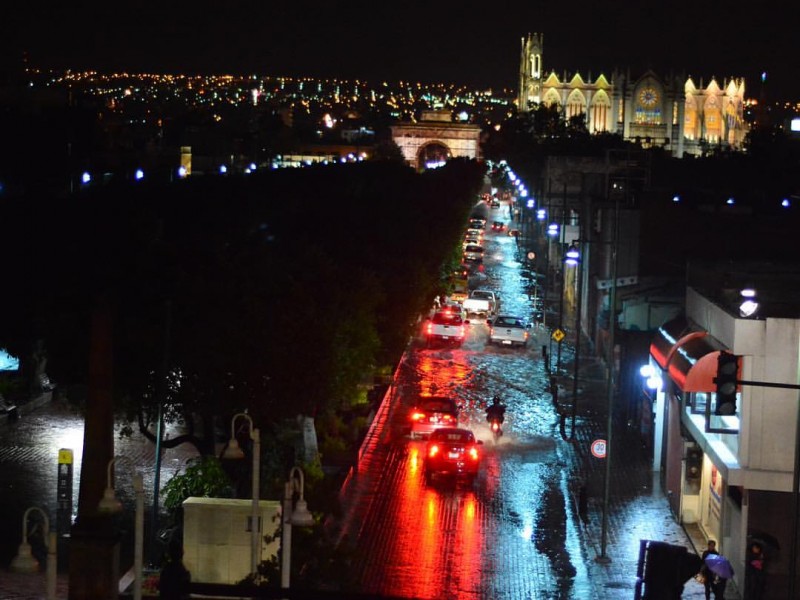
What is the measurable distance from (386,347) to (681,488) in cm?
1344

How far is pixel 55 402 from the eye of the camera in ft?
107

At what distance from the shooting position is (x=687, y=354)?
21781 millimetres

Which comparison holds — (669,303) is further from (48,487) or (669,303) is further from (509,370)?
(48,487)

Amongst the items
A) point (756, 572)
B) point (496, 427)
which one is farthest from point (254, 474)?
point (496, 427)

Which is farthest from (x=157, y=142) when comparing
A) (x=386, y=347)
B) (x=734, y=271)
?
(x=734, y=271)

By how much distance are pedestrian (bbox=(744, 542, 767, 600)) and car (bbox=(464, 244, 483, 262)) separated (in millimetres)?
56807

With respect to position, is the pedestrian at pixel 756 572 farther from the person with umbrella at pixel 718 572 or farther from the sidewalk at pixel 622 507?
the sidewalk at pixel 622 507

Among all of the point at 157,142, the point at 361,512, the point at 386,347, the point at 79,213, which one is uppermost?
the point at 157,142

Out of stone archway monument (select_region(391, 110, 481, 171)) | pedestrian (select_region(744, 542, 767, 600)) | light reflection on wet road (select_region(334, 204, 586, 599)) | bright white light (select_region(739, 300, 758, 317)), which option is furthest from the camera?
stone archway monument (select_region(391, 110, 481, 171))

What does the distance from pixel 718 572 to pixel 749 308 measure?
3949 millimetres

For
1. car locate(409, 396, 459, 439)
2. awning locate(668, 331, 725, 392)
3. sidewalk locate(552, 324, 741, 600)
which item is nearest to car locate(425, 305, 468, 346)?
sidewalk locate(552, 324, 741, 600)

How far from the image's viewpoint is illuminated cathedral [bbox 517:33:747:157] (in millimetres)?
167375

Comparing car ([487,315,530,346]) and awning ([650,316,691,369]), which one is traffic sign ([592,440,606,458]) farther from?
car ([487,315,530,346])

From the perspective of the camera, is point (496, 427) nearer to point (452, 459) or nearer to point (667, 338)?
point (452, 459)
